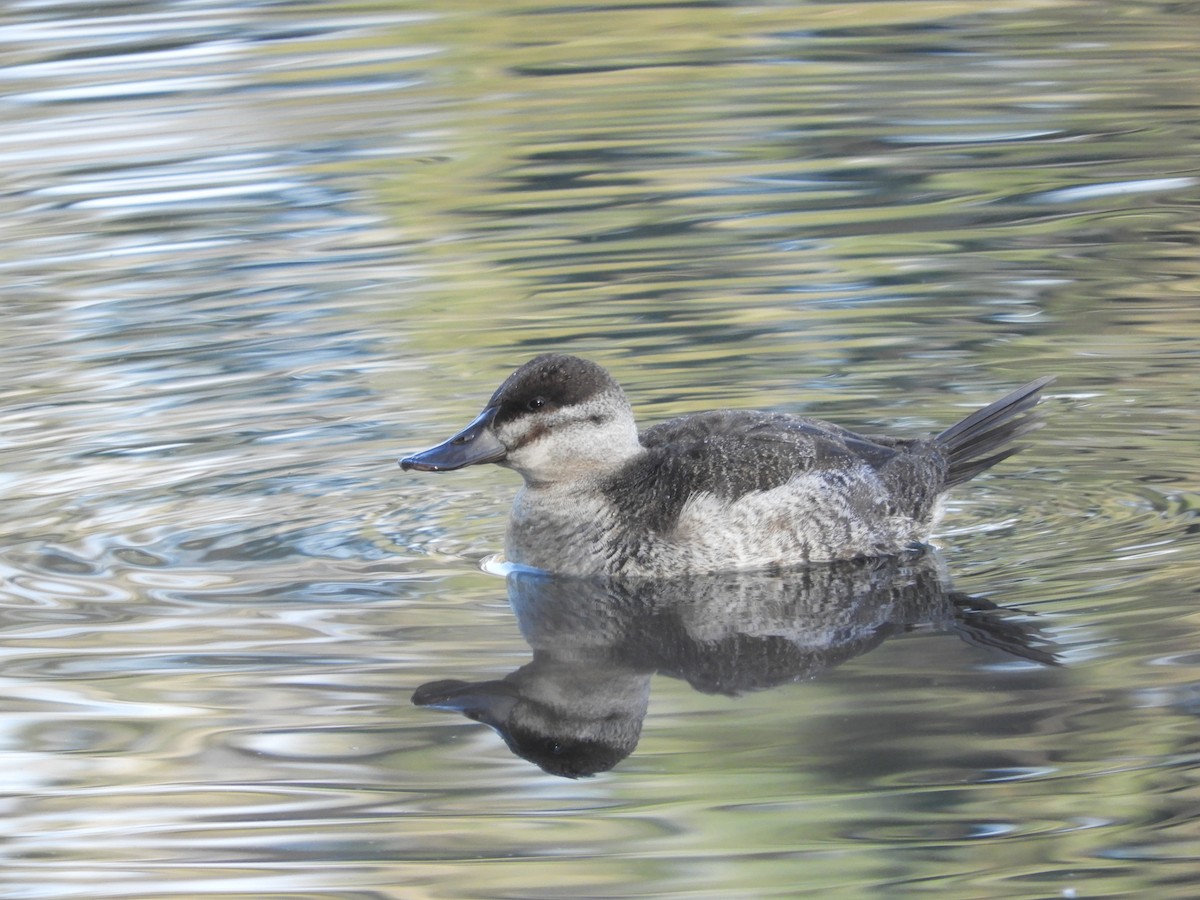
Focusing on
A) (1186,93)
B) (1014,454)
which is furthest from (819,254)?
(1186,93)

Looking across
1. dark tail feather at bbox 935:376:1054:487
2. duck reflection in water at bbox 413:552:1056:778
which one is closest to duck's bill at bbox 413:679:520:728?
duck reflection in water at bbox 413:552:1056:778

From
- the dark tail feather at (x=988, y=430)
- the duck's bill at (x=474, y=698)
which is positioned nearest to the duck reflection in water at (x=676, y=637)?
the duck's bill at (x=474, y=698)

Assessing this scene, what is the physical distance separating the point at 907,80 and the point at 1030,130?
5.82 feet

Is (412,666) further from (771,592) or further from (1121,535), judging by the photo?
(1121,535)

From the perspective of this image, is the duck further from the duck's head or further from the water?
the water

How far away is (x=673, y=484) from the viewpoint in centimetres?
694

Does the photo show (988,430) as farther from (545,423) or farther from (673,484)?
(545,423)

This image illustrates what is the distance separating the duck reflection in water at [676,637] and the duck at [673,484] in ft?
0.26

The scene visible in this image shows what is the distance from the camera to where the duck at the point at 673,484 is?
6863mm

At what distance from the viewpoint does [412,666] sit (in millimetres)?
6074

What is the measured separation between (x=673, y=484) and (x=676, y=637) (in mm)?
760

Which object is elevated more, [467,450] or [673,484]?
[467,450]

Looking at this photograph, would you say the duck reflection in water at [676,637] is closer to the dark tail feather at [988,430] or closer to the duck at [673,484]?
the duck at [673,484]

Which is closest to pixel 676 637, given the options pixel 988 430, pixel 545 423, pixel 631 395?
pixel 545 423
